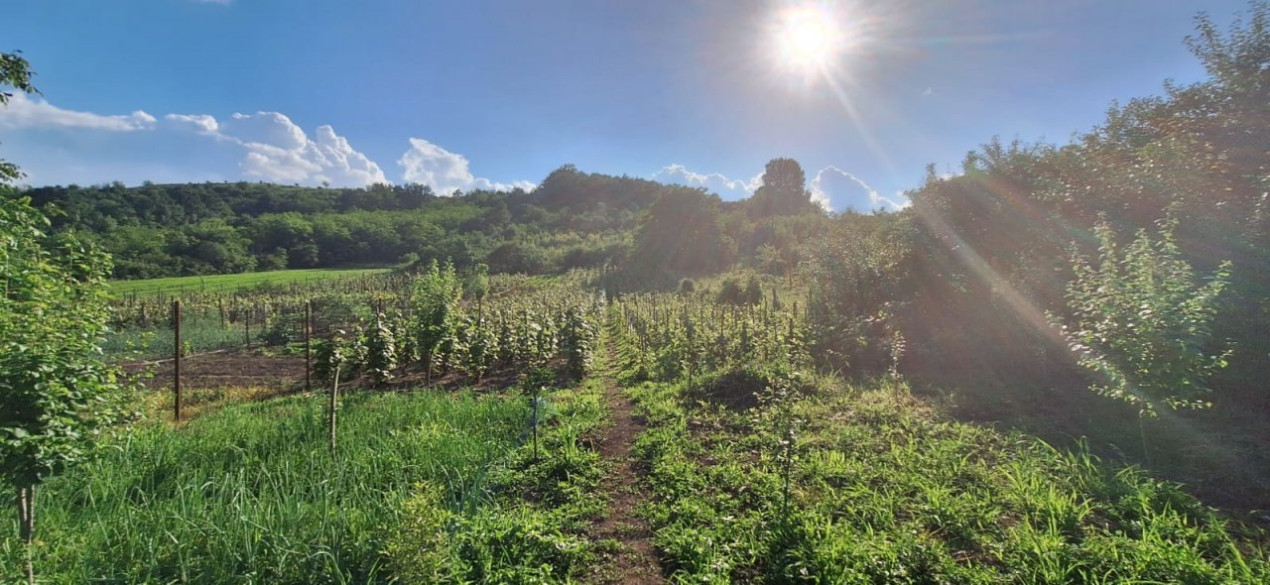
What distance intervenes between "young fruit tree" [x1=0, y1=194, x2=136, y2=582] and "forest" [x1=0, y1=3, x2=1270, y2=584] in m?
0.03

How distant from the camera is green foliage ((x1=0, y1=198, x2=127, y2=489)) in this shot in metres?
2.31

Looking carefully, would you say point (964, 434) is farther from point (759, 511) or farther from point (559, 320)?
point (559, 320)

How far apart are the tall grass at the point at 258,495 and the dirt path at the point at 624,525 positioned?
1.09 m

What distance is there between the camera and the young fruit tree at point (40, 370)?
2318 millimetres

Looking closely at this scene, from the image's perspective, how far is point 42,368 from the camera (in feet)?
7.61

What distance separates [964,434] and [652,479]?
364 cm

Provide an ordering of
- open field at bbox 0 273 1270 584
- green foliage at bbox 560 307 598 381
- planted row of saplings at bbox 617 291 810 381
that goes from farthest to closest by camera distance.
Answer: green foliage at bbox 560 307 598 381 < planted row of saplings at bbox 617 291 810 381 < open field at bbox 0 273 1270 584

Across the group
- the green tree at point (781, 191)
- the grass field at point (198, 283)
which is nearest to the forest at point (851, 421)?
the grass field at point (198, 283)

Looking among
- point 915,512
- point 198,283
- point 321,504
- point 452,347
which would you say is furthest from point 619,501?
point 198,283

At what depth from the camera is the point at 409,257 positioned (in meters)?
47.2

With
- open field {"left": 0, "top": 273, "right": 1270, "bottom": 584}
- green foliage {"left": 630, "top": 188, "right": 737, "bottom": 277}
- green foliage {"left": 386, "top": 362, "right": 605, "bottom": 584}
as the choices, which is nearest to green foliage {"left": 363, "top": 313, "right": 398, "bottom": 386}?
open field {"left": 0, "top": 273, "right": 1270, "bottom": 584}

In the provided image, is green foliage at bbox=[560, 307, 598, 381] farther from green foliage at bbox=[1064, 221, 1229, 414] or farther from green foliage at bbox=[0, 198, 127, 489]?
green foliage at bbox=[1064, 221, 1229, 414]

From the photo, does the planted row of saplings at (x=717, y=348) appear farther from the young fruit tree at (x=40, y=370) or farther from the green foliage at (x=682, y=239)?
the green foliage at (x=682, y=239)

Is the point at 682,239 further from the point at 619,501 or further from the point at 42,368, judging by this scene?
the point at 42,368
